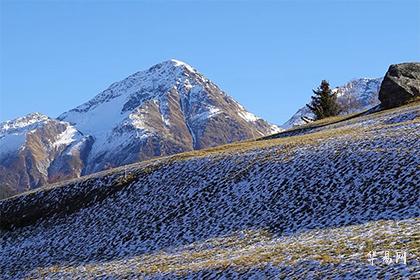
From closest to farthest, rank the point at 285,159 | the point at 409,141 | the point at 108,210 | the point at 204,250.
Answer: the point at 204,250 → the point at 409,141 → the point at 285,159 → the point at 108,210

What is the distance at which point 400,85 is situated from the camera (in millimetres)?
63250

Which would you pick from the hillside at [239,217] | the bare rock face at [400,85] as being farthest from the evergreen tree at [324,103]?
the hillside at [239,217]

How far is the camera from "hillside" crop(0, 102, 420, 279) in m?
20.5

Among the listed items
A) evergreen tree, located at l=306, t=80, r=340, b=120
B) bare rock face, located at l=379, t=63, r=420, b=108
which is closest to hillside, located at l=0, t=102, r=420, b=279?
bare rock face, located at l=379, t=63, r=420, b=108

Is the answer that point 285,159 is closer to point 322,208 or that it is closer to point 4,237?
point 322,208

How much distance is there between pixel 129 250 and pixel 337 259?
642 inches

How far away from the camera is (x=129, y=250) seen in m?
31.3

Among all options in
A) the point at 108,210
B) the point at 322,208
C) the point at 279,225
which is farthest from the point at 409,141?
the point at 108,210

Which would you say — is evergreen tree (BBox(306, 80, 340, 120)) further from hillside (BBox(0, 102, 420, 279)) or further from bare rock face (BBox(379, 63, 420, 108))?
hillside (BBox(0, 102, 420, 279))

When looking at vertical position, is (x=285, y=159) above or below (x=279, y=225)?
above

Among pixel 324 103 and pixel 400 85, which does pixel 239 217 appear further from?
pixel 324 103

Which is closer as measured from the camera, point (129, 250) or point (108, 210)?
point (129, 250)

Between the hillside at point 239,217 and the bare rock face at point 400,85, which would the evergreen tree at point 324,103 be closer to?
the bare rock face at point 400,85

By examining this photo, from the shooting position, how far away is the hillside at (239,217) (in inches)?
806
